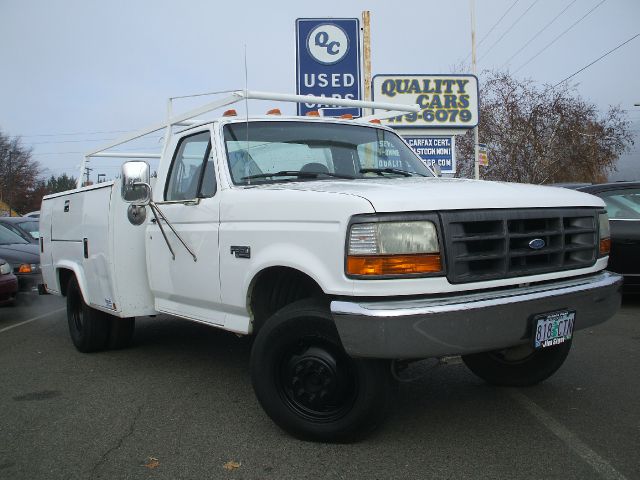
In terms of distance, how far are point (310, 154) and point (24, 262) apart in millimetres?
6846

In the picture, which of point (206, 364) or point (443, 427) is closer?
point (443, 427)

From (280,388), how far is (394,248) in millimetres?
1138

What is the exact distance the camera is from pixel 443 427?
3.74 m

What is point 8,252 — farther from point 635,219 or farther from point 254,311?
point 635,219

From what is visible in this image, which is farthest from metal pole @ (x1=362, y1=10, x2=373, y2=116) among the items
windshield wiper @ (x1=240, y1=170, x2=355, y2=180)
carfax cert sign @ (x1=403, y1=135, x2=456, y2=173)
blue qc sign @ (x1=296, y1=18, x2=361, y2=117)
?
windshield wiper @ (x1=240, y1=170, x2=355, y2=180)

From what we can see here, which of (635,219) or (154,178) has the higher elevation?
(154,178)

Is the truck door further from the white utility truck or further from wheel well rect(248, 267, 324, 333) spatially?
wheel well rect(248, 267, 324, 333)

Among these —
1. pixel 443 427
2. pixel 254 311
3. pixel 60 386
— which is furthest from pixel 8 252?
pixel 443 427

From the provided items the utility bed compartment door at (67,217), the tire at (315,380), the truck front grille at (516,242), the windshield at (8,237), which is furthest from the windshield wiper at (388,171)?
the windshield at (8,237)

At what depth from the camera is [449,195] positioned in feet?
10.5

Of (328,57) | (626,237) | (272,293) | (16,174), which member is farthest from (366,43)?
(16,174)

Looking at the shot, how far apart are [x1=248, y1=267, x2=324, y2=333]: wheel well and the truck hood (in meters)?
0.59

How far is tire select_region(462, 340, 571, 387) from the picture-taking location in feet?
14.1

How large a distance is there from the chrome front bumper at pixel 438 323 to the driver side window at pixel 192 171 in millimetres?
1712
